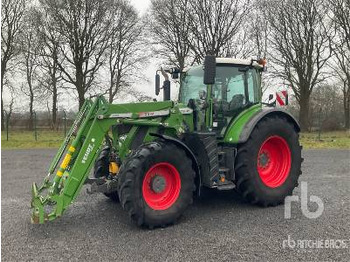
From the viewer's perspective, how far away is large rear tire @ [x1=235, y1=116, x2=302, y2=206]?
5.14 metres

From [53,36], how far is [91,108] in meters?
20.5

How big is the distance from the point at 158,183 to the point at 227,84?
203 cm

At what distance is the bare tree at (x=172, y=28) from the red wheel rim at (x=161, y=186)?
63.6 feet

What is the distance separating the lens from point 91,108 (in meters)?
4.44

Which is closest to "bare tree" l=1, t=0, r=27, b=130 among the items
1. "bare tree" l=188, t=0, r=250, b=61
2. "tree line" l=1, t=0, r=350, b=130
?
"tree line" l=1, t=0, r=350, b=130

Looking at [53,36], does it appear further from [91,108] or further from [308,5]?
[91,108]

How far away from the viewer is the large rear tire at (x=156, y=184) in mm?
4188

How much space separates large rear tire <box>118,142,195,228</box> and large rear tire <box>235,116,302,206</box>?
94cm

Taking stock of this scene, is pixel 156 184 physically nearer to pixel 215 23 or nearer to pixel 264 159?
pixel 264 159

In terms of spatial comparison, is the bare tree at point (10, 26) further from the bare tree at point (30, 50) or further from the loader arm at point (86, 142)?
the loader arm at point (86, 142)

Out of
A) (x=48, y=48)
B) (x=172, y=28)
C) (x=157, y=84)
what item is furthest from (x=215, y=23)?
(x=157, y=84)

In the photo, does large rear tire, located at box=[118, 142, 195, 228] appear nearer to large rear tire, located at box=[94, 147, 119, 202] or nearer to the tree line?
large rear tire, located at box=[94, 147, 119, 202]

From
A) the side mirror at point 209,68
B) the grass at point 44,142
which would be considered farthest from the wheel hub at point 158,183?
the grass at point 44,142

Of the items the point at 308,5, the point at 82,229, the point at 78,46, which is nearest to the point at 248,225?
the point at 82,229
